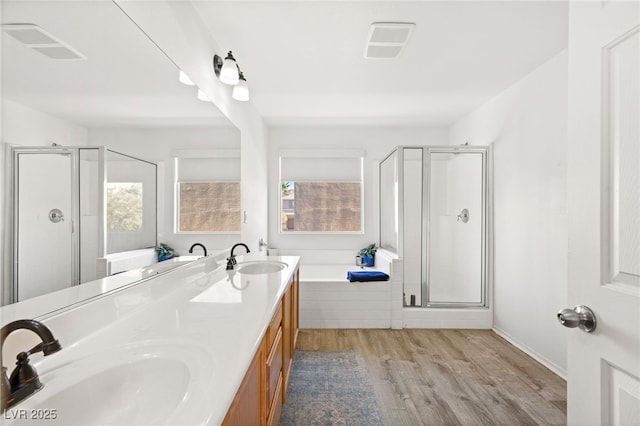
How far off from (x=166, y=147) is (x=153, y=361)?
1.17 meters

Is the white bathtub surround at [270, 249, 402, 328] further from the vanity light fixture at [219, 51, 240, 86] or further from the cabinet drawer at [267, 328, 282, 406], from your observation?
the vanity light fixture at [219, 51, 240, 86]

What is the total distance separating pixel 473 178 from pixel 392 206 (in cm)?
98

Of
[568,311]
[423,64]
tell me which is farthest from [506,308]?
[568,311]

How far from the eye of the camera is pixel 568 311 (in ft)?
2.68

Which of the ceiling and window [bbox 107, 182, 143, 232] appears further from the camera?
the ceiling

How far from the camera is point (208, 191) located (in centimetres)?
218

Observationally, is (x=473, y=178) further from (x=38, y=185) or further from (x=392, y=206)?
(x=38, y=185)

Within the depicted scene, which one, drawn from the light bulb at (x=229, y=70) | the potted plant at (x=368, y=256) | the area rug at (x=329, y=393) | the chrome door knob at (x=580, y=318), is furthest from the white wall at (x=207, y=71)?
the chrome door knob at (x=580, y=318)

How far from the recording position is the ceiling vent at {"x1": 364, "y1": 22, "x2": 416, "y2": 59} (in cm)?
211

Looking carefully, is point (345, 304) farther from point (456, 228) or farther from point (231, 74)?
point (231, 74)

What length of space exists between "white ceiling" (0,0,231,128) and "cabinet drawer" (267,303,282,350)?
1065mm

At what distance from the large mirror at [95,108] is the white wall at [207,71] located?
3.8 inches

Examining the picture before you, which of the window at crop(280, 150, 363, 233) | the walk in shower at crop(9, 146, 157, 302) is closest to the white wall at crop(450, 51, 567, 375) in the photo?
the window at crop(280, 150, 363, 233)

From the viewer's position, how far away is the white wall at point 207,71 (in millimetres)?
1521
